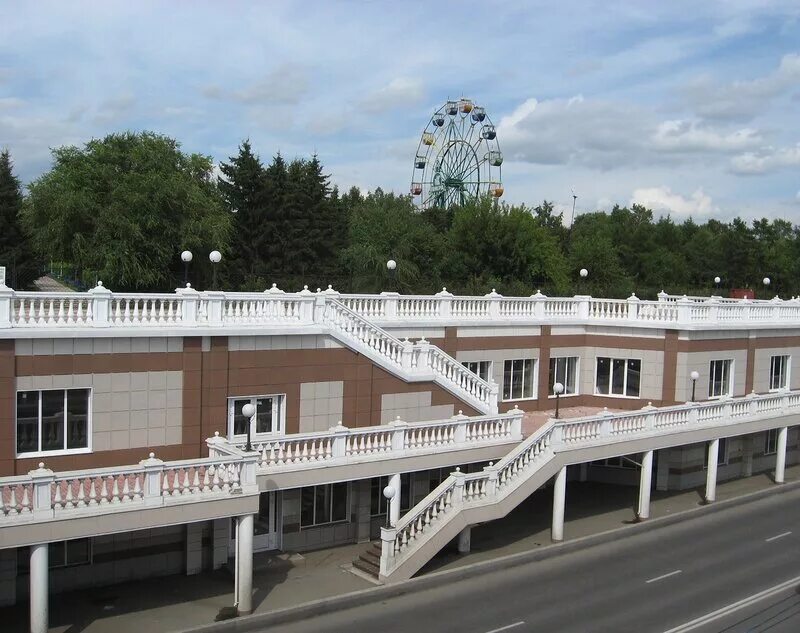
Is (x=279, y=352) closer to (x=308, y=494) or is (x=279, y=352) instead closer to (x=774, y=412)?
(x=308, y=494)

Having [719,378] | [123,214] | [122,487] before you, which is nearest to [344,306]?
[122,487]

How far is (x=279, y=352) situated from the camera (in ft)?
75.9

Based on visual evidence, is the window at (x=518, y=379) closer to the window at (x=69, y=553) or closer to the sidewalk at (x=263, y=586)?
the sidewalk at (x=263, y=586)

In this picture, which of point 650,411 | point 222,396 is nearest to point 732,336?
point 650,411

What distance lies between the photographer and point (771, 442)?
37625 millimetres

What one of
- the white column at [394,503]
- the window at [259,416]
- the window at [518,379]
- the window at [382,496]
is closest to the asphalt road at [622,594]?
the white column at [394,503]

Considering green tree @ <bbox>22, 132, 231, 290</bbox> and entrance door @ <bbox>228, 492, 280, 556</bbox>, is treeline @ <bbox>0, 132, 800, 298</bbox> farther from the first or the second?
entrance door @ <bbox>228, 492, 280, 556</bbox>

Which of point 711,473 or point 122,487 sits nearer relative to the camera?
point 122,487

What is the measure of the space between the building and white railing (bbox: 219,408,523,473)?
0.06m

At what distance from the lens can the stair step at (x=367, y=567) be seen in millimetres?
21922

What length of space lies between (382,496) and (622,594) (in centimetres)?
737

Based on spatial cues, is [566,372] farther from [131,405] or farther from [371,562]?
[131,405]

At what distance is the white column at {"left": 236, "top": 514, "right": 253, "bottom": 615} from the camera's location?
19078mm

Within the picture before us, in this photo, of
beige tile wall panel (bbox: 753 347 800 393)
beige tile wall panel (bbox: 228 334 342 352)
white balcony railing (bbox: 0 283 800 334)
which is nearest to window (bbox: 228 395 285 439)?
beige tile wall panel (bbox: 228 334 342 352)
